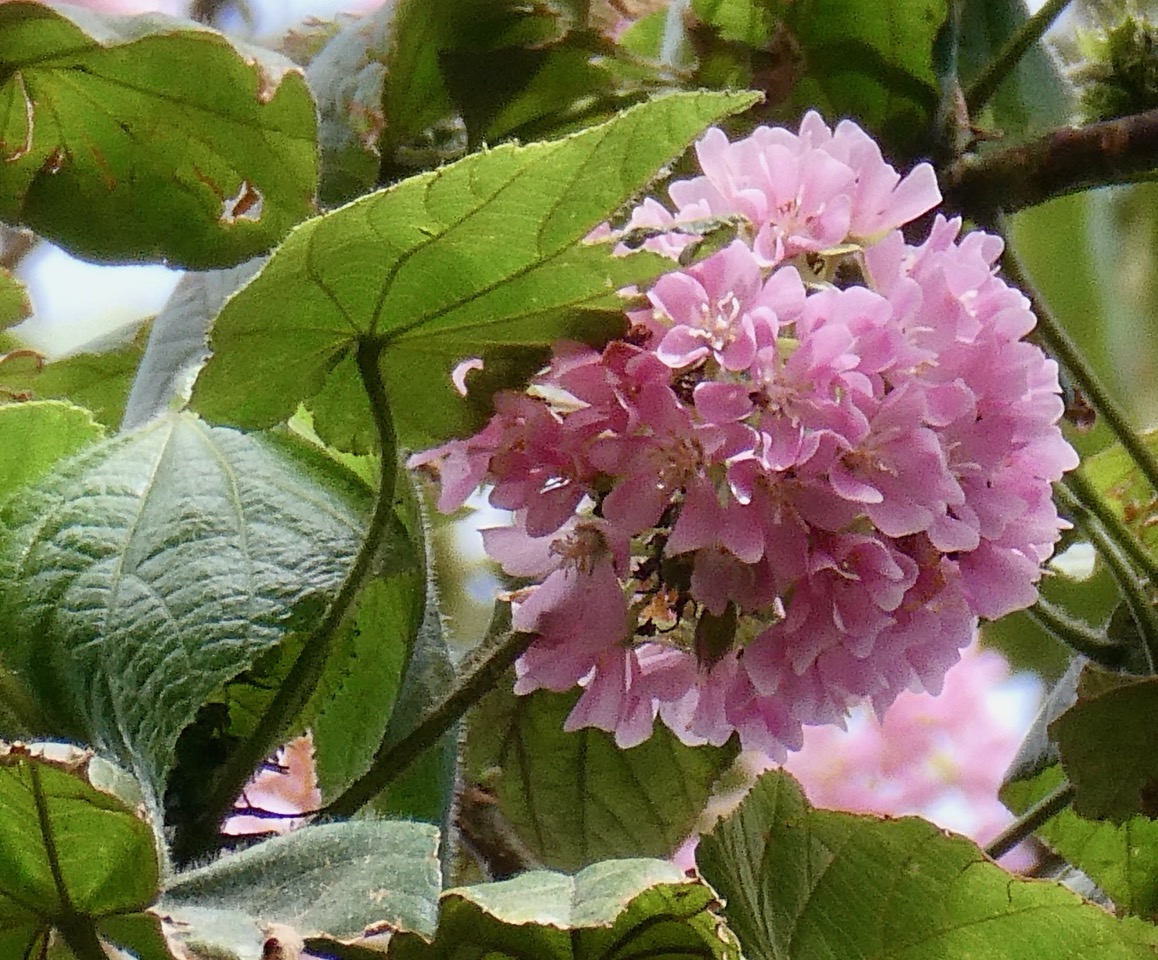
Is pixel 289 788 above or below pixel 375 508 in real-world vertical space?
below

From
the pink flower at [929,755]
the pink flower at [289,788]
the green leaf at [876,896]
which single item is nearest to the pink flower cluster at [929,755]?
the pink flower at [929,755]

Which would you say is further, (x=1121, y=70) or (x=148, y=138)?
(x=1121, y=70)

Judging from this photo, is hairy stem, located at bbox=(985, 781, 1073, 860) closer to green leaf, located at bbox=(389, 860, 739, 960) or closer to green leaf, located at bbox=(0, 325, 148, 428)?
green leaf, located at bbox=(389, 860, 739, 960)

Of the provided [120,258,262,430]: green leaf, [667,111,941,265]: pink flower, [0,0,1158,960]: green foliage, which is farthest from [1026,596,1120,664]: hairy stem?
[120,258,262,430]: green leaf

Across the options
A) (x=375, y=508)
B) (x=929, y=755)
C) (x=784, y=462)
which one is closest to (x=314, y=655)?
(x=375, y=508)

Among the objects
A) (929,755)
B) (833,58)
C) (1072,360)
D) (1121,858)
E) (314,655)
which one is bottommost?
(929,755)

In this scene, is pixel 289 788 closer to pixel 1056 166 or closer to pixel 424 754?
pixel 424 754

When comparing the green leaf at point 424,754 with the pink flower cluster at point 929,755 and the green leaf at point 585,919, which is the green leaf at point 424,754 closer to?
the green leaf at point 585,919
